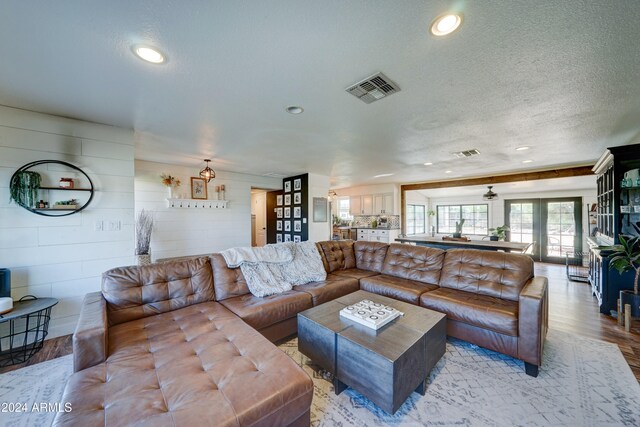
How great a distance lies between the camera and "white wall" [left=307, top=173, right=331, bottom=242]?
6133 mm

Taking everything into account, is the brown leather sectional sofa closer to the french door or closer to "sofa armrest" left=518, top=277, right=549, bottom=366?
"sofa armrest" left=518, top=277, right=549, bottom=366

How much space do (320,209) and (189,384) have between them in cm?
530

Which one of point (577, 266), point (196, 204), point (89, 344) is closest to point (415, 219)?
point (577, 266)

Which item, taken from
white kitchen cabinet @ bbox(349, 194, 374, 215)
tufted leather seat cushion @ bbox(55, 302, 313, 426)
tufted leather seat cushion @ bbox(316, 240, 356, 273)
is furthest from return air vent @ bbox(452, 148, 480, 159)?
white kitchen cabinet @ bbox(349, 194, 374, 215)

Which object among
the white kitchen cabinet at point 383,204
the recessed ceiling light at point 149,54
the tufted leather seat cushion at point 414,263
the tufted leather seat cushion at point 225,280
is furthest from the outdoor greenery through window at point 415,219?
the recessed ceiling light at point 149,54

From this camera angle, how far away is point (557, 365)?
2.08 meters

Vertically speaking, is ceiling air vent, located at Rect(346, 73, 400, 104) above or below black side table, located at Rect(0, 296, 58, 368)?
above

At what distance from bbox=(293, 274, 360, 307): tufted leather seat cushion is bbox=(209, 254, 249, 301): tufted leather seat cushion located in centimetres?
61

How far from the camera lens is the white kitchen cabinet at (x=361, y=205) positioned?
29.0 feet

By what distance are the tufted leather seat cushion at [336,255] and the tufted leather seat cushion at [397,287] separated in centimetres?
59

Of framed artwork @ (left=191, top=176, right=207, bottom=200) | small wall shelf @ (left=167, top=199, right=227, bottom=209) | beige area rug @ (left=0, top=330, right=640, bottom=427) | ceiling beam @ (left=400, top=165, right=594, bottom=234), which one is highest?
ceiling beam @ (left=400, top=165, right=594, bottom=234)

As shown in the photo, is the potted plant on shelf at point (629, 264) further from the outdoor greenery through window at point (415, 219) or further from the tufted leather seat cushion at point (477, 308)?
the outdoor greenery through window at point (415, 219)

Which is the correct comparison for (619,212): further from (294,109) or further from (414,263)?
(294,109)

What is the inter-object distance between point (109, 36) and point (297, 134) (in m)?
2.04
